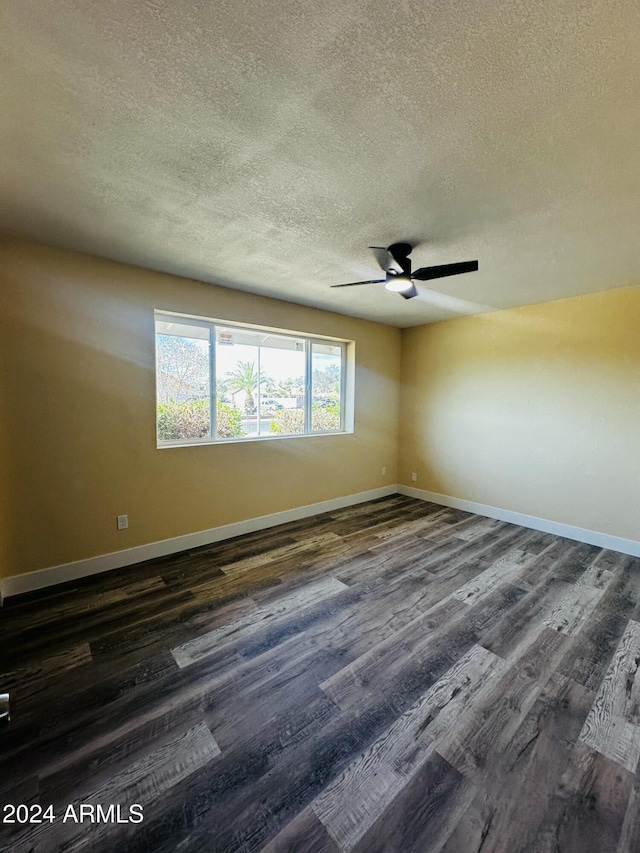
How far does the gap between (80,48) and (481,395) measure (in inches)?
177

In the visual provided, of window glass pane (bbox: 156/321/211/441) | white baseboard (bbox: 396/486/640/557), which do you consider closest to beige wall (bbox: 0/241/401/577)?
window glass pane (bbox: 156/321/211/441)

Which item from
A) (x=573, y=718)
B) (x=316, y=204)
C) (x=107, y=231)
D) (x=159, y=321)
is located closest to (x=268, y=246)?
(x=316, y=204)

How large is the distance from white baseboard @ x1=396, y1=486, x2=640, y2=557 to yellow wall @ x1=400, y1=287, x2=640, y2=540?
0.20 ft

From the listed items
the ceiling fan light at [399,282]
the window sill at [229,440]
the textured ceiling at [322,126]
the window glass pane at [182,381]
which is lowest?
the window sill at [229,440]

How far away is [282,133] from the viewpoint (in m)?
1.48

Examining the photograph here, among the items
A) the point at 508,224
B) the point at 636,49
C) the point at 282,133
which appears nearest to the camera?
the point at 636,49

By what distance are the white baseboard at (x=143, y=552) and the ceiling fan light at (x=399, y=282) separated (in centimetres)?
279

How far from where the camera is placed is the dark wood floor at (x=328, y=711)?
1.19 metres

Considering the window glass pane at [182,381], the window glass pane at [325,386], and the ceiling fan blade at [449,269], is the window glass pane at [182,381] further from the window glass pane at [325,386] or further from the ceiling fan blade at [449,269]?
the ceiling fan blade at [449,269]

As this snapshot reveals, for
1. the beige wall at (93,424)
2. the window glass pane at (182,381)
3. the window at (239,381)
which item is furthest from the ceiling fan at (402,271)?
the window glass pane at (182,381)

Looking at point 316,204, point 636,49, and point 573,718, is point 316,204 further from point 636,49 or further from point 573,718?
point 573,718

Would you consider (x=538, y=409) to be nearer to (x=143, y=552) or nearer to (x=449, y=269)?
(x=449, y=269)

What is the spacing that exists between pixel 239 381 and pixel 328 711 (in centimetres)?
297

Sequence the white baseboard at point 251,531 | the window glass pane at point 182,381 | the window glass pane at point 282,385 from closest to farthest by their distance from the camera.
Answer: the white baseboard at point 251,531
the window glass pane at point 182,381
the window glass pane at point 282,385
